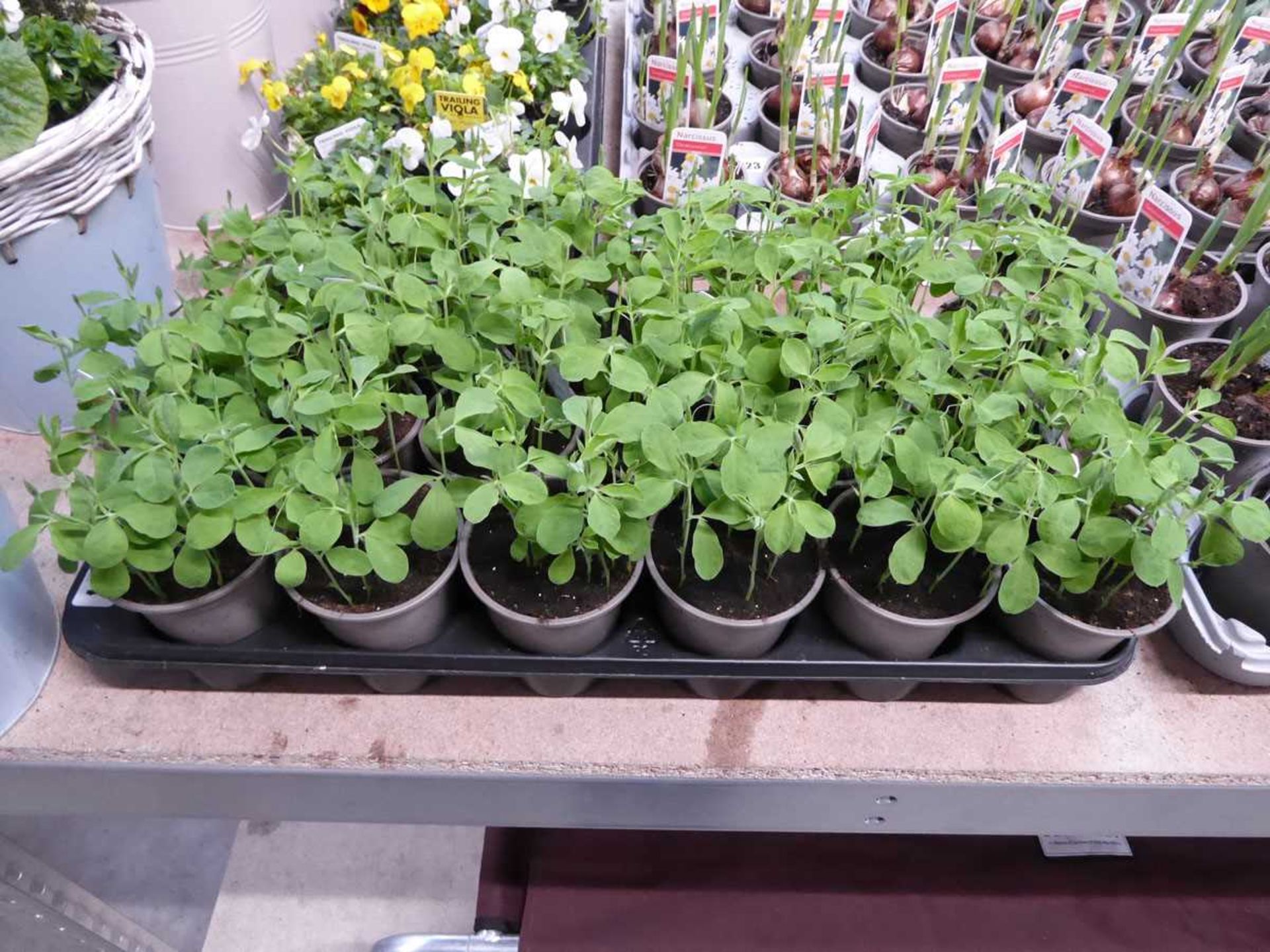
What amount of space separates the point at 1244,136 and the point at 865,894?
5.05 feet

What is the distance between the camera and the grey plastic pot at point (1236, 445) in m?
1.03

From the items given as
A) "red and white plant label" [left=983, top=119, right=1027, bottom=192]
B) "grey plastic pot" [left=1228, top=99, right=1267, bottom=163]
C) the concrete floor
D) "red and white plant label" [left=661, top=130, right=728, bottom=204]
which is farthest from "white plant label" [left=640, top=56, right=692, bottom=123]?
the concrete floor

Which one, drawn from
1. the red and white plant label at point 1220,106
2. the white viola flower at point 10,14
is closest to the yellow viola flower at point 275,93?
the white viola flower at point 10,14

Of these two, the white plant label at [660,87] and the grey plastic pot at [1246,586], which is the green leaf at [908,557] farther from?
the white plant label at [660,87]

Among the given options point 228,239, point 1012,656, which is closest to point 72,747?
point 228,239

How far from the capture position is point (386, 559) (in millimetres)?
783

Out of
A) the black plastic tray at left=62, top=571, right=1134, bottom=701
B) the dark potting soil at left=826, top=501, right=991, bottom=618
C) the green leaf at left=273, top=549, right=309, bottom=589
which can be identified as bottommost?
the black plastic tray at left=62, top=571, right=1134, bottom=701

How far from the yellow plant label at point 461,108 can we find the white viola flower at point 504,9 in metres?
0.36

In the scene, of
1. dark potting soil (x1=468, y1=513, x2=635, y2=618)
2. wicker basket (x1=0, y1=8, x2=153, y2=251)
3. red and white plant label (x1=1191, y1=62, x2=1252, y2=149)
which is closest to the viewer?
dark potting soil (x1=468, y1=513, x2=635, y2=618)

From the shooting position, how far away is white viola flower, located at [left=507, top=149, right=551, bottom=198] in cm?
109

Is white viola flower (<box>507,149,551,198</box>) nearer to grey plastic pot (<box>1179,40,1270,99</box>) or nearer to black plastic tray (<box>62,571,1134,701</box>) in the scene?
black plastic tray (<box>62,571,1134,701</box>)

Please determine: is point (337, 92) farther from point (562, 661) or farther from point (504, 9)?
point (562, 661)

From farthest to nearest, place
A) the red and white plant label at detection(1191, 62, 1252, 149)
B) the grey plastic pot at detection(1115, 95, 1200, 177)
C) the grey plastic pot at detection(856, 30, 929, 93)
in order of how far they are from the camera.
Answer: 1. the grey plastic pot at detection(856, 30, 929, 93)
2. the grey plastic pot at detection(1115, 95, 1200, 177)
3. the red and white plant label at detection(1191, 62, 1252, 149)

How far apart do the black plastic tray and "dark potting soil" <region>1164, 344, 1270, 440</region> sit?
15.0 inches
